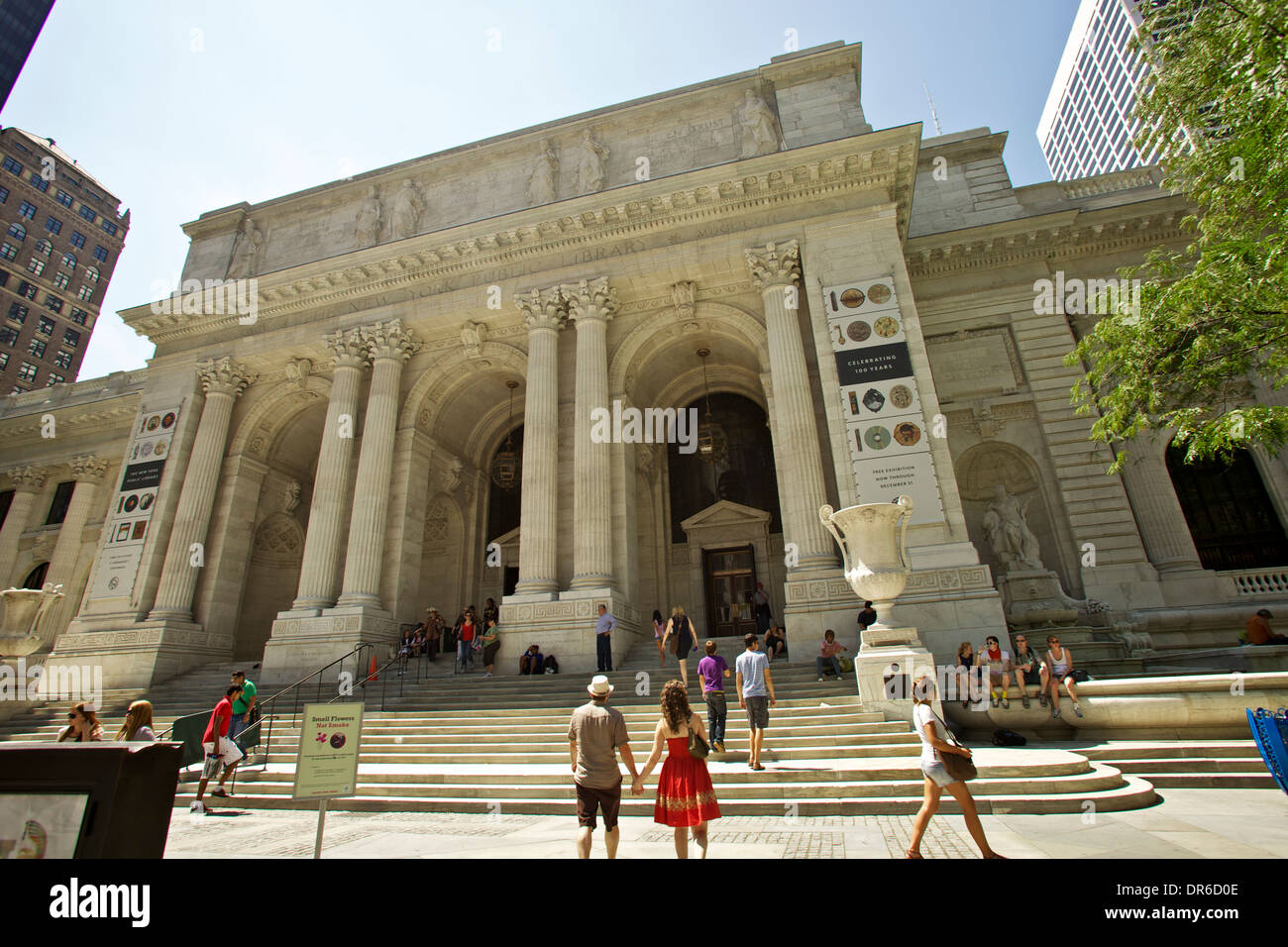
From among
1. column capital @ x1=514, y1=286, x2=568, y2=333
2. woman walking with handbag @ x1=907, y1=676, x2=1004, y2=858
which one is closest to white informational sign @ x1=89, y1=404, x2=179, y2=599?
column capital @ x1=514, y1=286, x2=568, y2=333

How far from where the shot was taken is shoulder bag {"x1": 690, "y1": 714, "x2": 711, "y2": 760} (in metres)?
4.61

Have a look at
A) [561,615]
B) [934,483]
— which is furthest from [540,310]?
[934,483]

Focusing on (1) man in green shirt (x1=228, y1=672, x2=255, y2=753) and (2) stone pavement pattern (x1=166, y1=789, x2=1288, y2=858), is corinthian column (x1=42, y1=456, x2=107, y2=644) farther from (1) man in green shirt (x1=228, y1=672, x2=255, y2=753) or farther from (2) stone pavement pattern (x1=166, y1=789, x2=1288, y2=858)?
(2) stone pavement pattern (x1=166, y1=789, x2=1288, y2=858)

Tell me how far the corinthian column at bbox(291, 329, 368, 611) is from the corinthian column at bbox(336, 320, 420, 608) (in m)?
0.43

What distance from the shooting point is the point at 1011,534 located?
56.5 feet

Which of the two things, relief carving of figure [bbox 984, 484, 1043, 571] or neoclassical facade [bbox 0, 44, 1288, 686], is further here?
relief carving of figure [bbox 984, 484, 1043, 571]

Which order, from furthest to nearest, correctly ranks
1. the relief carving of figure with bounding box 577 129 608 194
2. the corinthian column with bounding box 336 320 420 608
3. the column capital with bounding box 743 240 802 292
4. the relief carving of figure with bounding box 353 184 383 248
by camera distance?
the relief carving of figure with bounding box 353 184 383 248, the relief carving of figure with bounding box 577 129 608 194, the corinthian column with bounding box 336 320 420 608, the column capital with bounding box 743 240 802 292

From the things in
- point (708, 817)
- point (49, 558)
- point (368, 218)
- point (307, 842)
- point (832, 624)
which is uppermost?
point (368, 218)

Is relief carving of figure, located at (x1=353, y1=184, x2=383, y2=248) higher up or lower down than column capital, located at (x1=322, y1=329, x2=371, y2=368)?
higher up

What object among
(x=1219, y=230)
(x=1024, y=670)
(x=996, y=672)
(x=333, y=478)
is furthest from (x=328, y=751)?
(x=333, y=478)

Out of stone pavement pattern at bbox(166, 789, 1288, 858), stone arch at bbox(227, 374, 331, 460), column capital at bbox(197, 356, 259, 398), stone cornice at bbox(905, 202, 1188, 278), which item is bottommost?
stone pavement pattern at bbox(166, 789, 1288, 858)

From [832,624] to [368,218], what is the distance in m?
20.6
